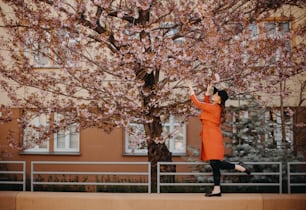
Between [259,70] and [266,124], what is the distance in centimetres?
256

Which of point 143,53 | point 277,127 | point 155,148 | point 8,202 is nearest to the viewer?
point 8,202

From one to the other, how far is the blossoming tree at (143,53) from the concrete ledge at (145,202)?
4.54 ft

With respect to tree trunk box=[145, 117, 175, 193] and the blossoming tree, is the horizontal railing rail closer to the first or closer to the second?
tree trunk box=[145, 117, 175, 193]

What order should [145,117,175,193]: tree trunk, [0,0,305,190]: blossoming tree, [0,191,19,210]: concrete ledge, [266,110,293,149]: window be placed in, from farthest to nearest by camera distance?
1. [266,110,293,149]: window
2. [145,117,175,193]: tree trunk
3. [0,0,305,190]: blossoming tree
4. [0,191,19,210]: concrete ledge

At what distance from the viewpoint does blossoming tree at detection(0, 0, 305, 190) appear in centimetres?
830

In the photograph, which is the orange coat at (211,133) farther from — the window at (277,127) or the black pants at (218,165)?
the window at (277,127)

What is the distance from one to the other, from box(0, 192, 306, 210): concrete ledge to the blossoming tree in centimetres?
138

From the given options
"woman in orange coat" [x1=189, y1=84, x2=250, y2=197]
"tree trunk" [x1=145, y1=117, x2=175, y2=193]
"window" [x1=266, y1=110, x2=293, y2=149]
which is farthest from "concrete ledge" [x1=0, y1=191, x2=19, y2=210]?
"window" [x1=266, y1=110, x2=293, y2=149]

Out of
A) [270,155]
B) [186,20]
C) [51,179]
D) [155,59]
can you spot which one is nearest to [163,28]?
[186,20]

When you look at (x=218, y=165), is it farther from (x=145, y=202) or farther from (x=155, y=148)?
(x=155, y=148)

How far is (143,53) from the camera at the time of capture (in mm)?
8094

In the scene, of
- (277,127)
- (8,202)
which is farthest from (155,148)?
(277,127)

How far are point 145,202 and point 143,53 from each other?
2201mm

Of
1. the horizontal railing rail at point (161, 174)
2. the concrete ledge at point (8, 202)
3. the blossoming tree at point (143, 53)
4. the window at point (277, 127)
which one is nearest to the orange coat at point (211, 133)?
the horizontal railing rail at point (161, 174)
